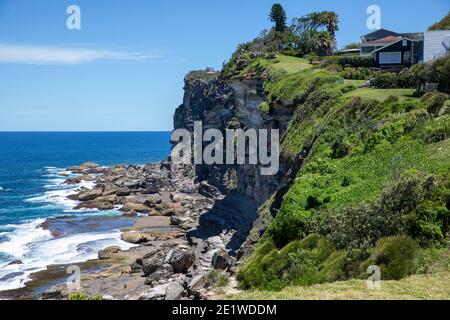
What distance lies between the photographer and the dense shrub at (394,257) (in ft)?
41.0

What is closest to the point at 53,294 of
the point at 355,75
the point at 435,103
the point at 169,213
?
the point at 435,103

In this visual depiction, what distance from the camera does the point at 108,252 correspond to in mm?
42344

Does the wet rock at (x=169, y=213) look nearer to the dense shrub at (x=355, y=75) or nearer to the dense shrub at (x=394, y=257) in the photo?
the dense shrub at (x=355, y=75)

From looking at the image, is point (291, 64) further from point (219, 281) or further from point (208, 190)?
point (219, 281)

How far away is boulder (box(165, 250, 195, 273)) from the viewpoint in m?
34.3

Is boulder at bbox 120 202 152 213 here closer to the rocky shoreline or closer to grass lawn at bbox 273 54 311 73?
the rocky shoreline

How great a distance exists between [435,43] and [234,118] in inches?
1433

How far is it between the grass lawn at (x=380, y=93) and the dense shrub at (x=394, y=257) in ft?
48.9

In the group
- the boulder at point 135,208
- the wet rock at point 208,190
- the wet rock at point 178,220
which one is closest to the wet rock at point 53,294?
the wet rock at point 178,220

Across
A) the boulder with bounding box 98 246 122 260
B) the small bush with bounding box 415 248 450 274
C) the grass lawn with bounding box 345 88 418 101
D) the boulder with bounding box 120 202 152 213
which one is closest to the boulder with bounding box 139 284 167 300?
the small bush with bounding box 415 248 450 274

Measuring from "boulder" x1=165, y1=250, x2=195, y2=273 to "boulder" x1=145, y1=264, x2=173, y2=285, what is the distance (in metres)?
0.40

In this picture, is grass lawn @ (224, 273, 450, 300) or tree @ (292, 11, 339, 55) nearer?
grass lawn @ (224, 273, 450, 300)

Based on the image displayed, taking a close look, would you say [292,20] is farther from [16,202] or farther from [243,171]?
[16,202]

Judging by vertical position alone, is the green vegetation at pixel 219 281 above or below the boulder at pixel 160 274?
above
